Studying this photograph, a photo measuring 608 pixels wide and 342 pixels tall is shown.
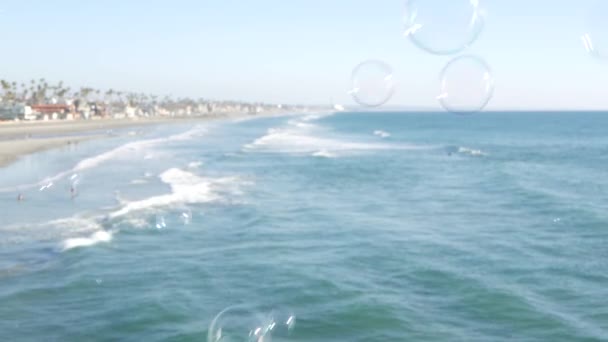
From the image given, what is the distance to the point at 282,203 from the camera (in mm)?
24141

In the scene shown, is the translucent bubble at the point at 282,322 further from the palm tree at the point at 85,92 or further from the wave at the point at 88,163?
the palm tree at the point at 85,92

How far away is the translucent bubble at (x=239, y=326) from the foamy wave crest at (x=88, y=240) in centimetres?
614

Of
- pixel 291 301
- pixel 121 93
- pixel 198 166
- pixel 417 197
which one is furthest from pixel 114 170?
pixel 121 93

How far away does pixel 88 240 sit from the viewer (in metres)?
17.0

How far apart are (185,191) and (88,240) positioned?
390 inches

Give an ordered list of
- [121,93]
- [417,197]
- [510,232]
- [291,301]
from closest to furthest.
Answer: [291,301], [510,232], [417,197], [121,93]

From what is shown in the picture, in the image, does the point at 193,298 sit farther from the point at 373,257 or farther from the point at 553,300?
the point at 553,300

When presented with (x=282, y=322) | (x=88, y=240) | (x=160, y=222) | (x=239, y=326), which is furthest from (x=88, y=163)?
(x=239, y=326)

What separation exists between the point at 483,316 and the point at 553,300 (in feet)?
5.80

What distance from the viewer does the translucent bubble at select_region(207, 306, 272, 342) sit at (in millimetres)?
10195

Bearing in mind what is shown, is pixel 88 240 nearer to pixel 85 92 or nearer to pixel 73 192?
pixel 73 192

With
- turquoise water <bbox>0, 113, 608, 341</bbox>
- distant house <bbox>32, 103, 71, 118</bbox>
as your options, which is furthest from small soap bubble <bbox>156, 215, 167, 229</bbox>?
distant house <bbox>32, 103, 71, 118</bbox>

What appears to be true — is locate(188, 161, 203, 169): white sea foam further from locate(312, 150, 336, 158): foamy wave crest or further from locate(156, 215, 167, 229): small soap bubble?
locate(156, 215, 167, 229): small soap bubble

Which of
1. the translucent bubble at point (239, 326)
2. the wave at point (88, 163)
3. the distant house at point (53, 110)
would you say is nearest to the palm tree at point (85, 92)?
the distant house at point (53, 110)
